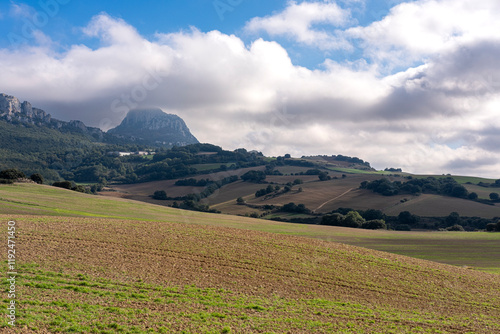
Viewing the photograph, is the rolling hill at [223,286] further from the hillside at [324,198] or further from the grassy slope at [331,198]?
the grassy slope at [331,198]

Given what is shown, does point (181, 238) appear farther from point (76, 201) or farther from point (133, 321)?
point (76, 201)

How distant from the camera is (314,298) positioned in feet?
74.3

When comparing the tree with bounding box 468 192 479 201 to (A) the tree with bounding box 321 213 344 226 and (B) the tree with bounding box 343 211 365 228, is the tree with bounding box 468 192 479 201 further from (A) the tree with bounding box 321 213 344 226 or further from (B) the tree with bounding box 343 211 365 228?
(A) the tree with bounding box 321 213 344 226

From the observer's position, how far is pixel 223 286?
2277cm

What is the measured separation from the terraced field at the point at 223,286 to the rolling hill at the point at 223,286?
81 millimetres

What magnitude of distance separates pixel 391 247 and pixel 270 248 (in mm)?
21235

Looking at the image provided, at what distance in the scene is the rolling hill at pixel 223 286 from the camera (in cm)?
1644

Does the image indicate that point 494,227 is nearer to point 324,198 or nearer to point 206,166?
point 324,198

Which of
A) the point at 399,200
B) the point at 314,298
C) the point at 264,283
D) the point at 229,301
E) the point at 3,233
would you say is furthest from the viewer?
the point at 399,200

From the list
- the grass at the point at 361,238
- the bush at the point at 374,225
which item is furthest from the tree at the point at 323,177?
the grass at the point at 361,238

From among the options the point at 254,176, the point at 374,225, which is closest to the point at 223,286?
the point at 374,225

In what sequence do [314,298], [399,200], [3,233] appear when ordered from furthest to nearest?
[399,200] → [3,233] → [314,298]

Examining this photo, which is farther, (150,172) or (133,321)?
(150,172)

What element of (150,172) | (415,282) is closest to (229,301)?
(415,282)
